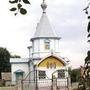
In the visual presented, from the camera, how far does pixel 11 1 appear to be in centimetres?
306

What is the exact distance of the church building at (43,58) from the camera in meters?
38.7

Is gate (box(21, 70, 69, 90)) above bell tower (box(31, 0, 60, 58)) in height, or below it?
below

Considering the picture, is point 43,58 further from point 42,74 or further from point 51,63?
point 42,74

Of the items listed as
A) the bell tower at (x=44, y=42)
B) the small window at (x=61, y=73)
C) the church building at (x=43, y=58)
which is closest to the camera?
the small window at (x=61, y=73)

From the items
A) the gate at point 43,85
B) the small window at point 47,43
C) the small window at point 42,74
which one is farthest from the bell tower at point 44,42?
the gate at point 43,85

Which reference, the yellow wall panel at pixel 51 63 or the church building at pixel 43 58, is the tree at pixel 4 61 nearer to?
the church building at pixel 43 58

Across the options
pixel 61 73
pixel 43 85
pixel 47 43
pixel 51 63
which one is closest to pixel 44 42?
pixel 47 43

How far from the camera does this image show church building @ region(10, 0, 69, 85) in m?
38.7

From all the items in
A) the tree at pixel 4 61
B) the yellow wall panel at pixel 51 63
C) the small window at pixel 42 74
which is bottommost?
the small window at pixel 42 74

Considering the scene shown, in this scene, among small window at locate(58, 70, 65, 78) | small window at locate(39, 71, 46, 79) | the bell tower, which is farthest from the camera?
the bell tower

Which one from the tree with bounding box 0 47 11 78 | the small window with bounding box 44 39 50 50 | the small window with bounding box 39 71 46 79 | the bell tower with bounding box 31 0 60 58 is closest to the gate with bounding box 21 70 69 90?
the small window with bounding box 39 71 46 79

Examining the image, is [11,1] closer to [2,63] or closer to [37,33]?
[37,33]

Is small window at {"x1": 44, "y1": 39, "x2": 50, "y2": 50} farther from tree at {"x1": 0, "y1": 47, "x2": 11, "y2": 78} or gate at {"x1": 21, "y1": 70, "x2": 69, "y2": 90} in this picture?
tree at {"x1": 0, "y1": 47, "x2": 11, "y2": 78}

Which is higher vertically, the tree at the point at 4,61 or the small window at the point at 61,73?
the tree at the point at 4,61
